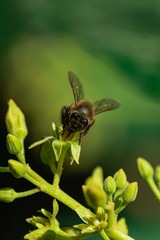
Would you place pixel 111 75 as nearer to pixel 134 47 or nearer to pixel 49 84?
pixel 134 47

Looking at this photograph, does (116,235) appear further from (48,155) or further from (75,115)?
(75,115)

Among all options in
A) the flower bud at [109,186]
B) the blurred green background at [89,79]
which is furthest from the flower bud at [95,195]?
the blurred green background at [89,79]

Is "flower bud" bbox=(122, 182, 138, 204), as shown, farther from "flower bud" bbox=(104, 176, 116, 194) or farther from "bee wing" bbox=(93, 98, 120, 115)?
"bee wing" bbox=(93, 98, 120, 115)

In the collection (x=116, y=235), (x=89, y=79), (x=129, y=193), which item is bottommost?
(x=116, y=235)

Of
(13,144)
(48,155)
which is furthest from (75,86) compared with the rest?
(13,144)

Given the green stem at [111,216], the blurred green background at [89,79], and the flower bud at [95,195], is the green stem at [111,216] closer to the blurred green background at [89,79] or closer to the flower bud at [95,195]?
the flower bud at [95,195]

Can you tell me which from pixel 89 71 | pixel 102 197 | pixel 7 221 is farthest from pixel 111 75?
pixel 102 197
